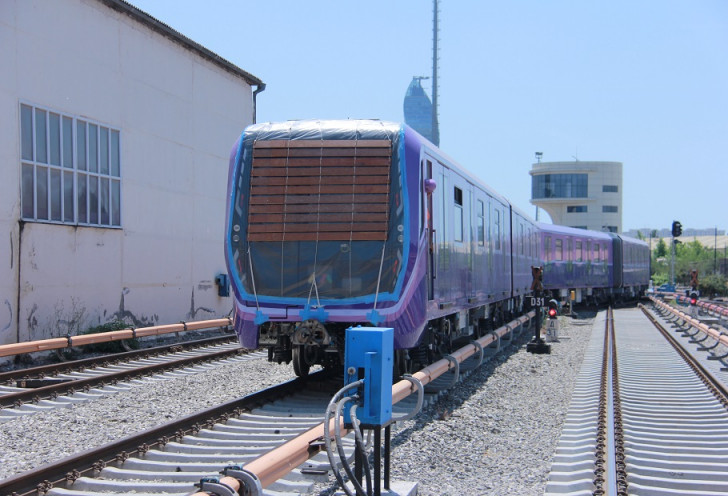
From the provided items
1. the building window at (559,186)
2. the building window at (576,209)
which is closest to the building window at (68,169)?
the building window at (559,186)

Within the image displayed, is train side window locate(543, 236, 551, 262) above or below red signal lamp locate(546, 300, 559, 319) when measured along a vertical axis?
above

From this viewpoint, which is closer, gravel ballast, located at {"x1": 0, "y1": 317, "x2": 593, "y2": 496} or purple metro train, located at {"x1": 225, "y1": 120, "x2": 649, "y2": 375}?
gravel ballast, located at {"x1": 0, "y1": 317, "x2": 593, "y2": 496}

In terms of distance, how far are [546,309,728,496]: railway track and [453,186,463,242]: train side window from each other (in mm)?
2720

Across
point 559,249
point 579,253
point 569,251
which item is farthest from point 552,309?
point 579,253

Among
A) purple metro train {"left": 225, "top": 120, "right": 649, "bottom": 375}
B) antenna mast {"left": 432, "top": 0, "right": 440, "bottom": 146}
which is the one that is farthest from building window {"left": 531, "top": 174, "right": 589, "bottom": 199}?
purple metro train {"left": 225, "top": 120, "right": 649, "bottom": 375}

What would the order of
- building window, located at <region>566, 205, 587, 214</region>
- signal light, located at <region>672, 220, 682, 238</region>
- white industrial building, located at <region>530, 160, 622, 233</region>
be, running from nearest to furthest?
signal light, located at <region>672, 220, 682, 238</region> < white industrial building, located at <region>530, 160, 622, 233</region> < building window, located at <region>566, 205, 587, 214</region>

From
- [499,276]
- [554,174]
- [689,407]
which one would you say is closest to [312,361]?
[689,407]

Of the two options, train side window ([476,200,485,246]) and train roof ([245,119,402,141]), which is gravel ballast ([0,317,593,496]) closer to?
train side window ([476,200,485,246])

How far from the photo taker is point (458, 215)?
38.6 feet

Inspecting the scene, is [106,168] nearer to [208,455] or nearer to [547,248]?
[208,455]

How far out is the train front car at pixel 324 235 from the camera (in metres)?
8.84

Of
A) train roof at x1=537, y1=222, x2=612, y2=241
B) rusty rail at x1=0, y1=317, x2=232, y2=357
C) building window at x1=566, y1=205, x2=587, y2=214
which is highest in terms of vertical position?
building window at x1=566, y1=205, x2=587, y2=214

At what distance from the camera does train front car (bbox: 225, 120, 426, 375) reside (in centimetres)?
884

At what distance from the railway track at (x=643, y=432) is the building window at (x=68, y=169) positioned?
10.2m
